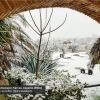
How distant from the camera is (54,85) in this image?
1469 millimetres

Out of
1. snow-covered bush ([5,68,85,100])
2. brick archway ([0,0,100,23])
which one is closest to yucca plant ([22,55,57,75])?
snow-covered bush ([5,68,85,100])

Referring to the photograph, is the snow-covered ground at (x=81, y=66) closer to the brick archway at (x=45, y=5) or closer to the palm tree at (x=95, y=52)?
the palm tree at (x=95, y=52)

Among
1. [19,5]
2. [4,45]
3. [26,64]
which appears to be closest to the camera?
[19,5]

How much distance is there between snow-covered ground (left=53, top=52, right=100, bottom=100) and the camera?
149cm

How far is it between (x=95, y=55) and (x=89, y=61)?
171 mm

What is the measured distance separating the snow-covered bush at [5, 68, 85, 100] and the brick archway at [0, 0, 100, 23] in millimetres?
988

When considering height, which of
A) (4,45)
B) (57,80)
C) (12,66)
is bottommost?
(57,80)

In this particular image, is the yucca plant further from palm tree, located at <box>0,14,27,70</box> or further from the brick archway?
the brick archway

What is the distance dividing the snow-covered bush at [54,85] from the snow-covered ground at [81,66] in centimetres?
5

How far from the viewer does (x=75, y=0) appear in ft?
1.41

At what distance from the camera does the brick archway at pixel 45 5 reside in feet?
1.21

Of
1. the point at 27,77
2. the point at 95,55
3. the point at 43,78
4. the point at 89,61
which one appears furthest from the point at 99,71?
the point at 27,77

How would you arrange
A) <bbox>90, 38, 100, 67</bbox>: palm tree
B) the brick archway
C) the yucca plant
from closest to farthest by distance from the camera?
the brick archway → <bbox>90, 38, 100, 67</bbox>: palm tree → the yucca plant

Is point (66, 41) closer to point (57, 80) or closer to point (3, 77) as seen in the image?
point (57, 80)
